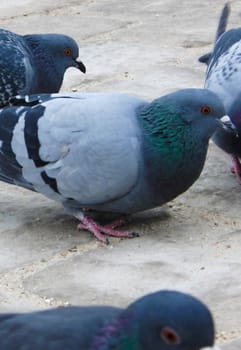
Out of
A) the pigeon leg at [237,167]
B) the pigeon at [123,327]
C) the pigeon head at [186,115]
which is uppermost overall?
the pigeon at [123,327]

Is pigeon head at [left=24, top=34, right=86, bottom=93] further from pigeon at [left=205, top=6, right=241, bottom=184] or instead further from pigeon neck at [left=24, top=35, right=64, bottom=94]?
pigeon at [left=205, top=6, right=241, bottom=184]

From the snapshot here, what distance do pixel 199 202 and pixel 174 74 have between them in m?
1.99

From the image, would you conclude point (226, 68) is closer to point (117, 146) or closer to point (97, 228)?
point (117, 146)

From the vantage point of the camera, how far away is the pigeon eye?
9.95 feet

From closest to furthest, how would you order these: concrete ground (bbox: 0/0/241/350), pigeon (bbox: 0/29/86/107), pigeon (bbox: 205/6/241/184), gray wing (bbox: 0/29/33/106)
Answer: concrete ground (bbox: 0/0/241/350) → pigeon (bbox: 205/6/241/184) → gray wing (bbox: 0/29/33/106) → pigeon (bbox: 0/29/86/107)

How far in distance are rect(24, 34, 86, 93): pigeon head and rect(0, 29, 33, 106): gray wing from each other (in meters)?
0.11

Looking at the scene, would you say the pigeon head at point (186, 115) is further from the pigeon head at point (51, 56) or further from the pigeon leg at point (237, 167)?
the pigeon head at point (51, 56)

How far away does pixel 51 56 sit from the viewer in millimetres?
6770

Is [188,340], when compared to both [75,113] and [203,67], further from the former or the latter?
[203,67]

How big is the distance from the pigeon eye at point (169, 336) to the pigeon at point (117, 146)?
2180 millimetres

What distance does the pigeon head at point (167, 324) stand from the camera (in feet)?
9.98

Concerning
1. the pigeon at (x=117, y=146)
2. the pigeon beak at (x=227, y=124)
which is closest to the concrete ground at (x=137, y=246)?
the pigeon at (x=117, y=146)

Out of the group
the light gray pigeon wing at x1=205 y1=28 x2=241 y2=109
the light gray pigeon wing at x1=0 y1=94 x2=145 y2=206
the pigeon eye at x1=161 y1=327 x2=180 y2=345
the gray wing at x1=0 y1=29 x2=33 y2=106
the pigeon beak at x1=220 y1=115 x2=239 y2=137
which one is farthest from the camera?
the gray wing at x1=0 y1=29 x2=33 y2=106

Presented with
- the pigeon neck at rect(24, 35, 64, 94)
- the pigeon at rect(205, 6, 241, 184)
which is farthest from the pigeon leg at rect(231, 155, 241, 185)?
the pigeon neck at rect(24, 35, 64, 94)
